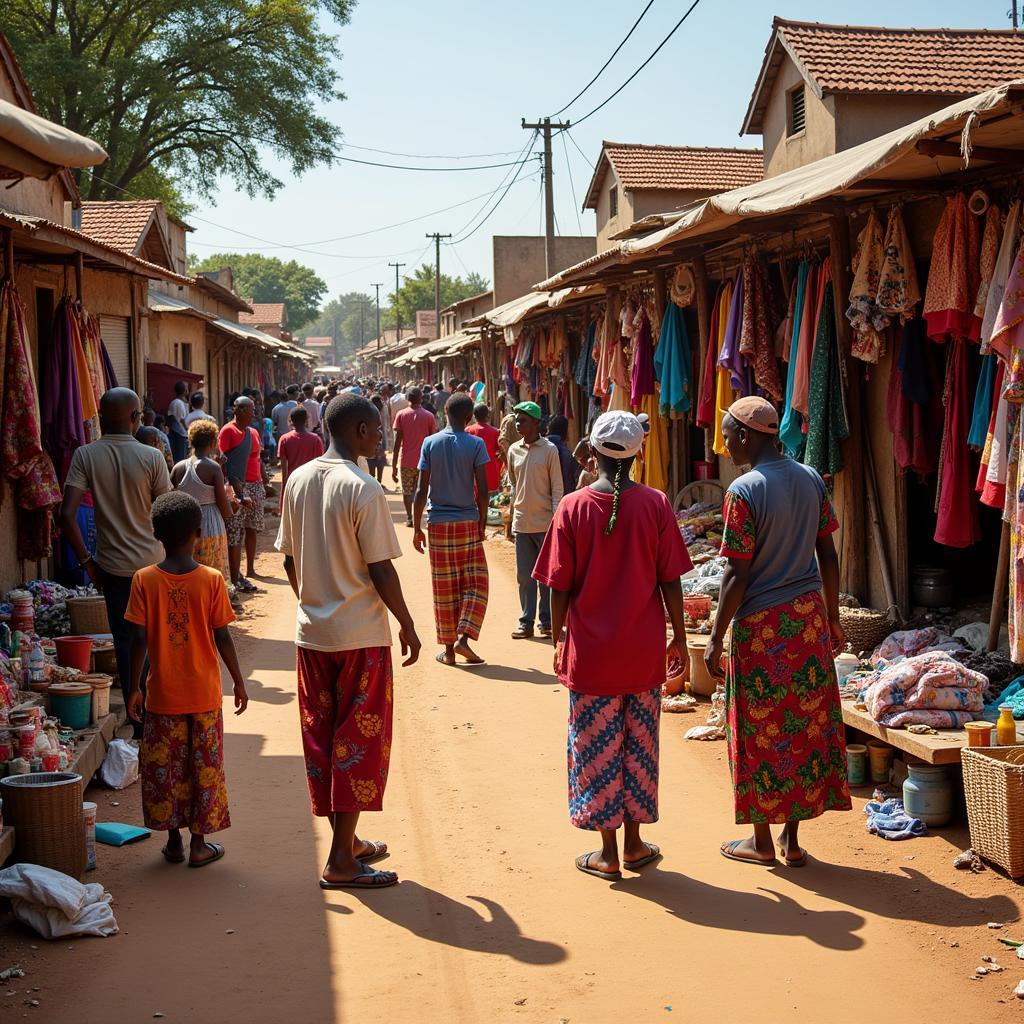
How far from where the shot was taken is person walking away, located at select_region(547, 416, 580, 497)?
10352 millimetres

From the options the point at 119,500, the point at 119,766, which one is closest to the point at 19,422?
the point at 119,500

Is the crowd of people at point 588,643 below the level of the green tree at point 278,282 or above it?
below

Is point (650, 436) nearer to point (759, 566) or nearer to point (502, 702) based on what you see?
point (502, 702)

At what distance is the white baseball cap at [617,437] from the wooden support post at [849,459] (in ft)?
10.8

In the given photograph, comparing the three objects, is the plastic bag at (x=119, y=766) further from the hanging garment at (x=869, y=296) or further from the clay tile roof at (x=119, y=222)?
the clay tile roof at (x=119, y=222)

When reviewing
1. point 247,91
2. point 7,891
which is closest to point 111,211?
point 247,91

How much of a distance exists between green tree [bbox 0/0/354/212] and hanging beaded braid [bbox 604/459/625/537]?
29627mm

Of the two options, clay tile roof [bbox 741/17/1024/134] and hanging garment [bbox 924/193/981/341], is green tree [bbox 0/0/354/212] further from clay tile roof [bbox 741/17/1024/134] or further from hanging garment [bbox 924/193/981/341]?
hanging garment [bbox 924/193/981/341]

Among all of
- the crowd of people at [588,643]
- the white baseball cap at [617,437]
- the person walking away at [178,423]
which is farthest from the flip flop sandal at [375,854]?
the person walking away at [178,423]

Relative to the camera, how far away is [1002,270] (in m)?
5.88

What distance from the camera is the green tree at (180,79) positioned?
31016 mm

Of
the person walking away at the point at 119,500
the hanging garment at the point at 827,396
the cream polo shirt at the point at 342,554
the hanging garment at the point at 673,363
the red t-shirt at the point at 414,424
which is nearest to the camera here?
the cream polo shirt at the point at 342,554

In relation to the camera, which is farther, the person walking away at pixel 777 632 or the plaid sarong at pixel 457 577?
the plaid sarong at pixel 457 577

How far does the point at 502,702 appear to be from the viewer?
820 cm
